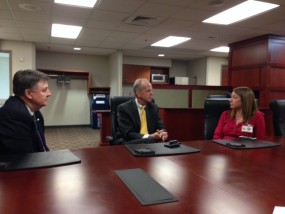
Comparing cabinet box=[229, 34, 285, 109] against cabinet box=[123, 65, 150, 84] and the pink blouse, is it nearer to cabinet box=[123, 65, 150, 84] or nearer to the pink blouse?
the pink blouse

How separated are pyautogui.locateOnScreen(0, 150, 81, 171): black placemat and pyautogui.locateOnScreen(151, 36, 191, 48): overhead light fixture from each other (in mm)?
4891

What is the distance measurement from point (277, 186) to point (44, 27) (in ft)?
16.3

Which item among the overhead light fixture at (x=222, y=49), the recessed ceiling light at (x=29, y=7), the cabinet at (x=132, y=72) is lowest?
the cabinet at (x=132, y=72)

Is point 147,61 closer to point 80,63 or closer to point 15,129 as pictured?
point 80,63

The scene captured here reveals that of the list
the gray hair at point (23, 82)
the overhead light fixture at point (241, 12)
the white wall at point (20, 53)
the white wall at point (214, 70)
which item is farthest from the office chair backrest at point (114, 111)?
the white wall at point (214, 70)

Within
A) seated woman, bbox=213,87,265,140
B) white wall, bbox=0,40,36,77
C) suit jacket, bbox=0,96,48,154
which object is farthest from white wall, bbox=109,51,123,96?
suit jacket, bbox=0,96,48,154

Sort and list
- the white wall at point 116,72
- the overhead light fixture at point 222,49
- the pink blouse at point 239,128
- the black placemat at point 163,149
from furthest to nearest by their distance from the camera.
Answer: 1. the white wall at point 116,72
2. the overhead light fixture at point 222,49
3. the pink blouse at point 239,128
4. the black placemat at point 163,149

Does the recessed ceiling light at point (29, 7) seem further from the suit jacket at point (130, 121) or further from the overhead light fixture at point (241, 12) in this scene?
the overhead light fixture at point (241, 12)

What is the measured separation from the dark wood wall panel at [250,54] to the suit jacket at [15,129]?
521cm

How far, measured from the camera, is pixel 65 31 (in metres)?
5.34

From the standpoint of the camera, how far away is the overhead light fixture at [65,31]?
16.3ft

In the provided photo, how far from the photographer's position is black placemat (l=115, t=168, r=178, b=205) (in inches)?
35.7

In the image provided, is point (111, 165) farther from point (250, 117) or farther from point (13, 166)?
point (250, 117)

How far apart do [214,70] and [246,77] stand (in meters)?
2.49
